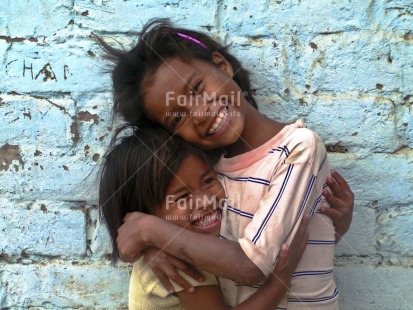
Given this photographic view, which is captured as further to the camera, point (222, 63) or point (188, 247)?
point (222, 63)

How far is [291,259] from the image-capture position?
1398 mm

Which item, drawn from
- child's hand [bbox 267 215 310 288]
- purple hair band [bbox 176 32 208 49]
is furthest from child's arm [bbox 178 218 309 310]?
purple hair band [bbox 176 32 208 49]

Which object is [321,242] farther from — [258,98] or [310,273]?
[258,98]

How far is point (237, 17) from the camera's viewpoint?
1.75 meters

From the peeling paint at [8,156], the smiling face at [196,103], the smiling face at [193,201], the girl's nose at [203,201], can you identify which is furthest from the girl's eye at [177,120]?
the peeling paint at [8,156]

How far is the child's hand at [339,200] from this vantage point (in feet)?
5.36

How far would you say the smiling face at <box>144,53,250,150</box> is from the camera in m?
1.49

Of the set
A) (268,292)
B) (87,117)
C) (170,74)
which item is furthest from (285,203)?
(87,117)

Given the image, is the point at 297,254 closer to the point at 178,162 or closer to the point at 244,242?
the point at 244,242

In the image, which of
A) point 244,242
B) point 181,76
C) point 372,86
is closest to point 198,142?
point 181,76

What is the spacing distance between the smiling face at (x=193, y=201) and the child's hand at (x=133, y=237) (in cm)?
7

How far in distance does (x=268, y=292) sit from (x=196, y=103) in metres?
0.55

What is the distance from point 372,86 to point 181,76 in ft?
2.17

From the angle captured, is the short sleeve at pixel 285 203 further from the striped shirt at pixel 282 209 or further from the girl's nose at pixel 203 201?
the girl's nose at pixel 203 201
